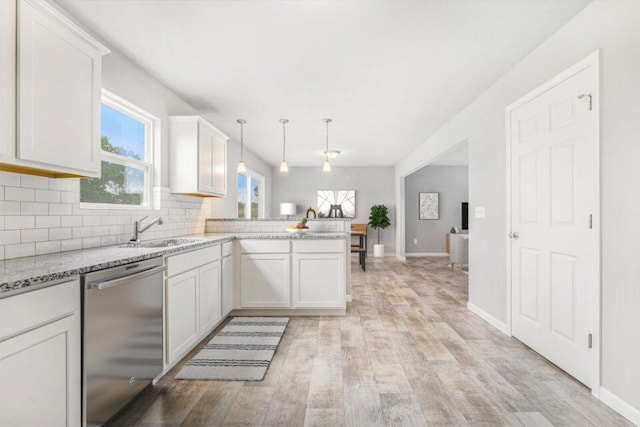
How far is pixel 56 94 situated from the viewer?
1836mm

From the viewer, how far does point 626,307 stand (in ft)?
6.16

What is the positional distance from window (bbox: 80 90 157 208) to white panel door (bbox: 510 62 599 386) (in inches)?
134

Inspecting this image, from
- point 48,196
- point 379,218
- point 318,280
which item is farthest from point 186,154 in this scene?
point 379,218

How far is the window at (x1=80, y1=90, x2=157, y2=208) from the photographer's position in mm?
2660

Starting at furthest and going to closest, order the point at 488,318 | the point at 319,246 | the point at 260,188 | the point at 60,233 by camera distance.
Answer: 1. the point at 260,188
2. the point at 319,246
3. the point at 488,318
4. the point at 60,233

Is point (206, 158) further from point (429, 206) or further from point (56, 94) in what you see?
point (429, 206)

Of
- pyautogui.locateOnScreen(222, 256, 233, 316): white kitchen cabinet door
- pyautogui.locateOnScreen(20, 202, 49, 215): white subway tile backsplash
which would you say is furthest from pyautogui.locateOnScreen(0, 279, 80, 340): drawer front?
pyautogui.locateOnScreen(222, 256, 233, 316): white kitchen cabinet door

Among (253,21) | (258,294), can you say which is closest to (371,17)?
(253,21)

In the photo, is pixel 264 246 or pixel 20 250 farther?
pixel 264 246

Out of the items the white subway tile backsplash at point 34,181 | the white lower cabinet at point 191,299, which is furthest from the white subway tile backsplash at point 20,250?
the white lower cabinet at point 191,299

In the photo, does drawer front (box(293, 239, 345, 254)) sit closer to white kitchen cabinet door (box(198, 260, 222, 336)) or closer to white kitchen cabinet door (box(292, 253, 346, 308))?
white kitchen cabinet door (box(292, 253, 346, 308))

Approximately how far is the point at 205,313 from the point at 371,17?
106 inches

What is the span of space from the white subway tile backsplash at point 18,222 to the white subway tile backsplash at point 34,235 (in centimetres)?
3

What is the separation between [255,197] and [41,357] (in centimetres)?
687
